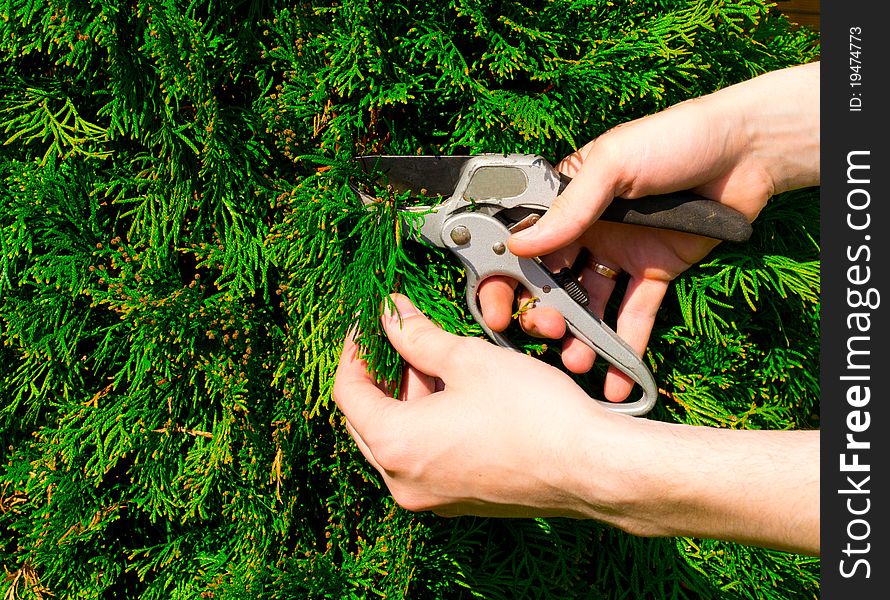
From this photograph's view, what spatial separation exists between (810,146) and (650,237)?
1.45 ft

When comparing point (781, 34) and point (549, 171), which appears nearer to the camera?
point (549, 171)

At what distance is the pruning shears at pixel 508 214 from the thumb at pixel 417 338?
0.13 metres

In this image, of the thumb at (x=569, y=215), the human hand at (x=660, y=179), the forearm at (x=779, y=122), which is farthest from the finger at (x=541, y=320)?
the forearm at (x=779, y=122)

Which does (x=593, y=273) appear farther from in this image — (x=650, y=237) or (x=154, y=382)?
(x=154, y=382)

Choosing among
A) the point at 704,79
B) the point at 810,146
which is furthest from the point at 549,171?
the point at 810,146

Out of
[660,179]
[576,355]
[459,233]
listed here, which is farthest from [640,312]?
[459,233]

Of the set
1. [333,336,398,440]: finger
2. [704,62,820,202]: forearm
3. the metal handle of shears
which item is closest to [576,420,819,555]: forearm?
the metal handle of shears

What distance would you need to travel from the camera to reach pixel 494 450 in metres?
1.33

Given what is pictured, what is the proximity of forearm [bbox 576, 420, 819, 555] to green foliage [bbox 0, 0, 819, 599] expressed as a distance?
0.41 meters

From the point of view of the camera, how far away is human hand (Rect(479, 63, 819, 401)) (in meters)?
1.46

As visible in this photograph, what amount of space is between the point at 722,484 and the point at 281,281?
3.45 feet

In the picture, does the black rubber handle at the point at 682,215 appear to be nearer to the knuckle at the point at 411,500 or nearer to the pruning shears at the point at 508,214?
the pruning shears at the point at 508,214

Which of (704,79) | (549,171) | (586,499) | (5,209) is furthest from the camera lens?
(704,79)

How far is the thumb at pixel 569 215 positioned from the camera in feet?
4.66
